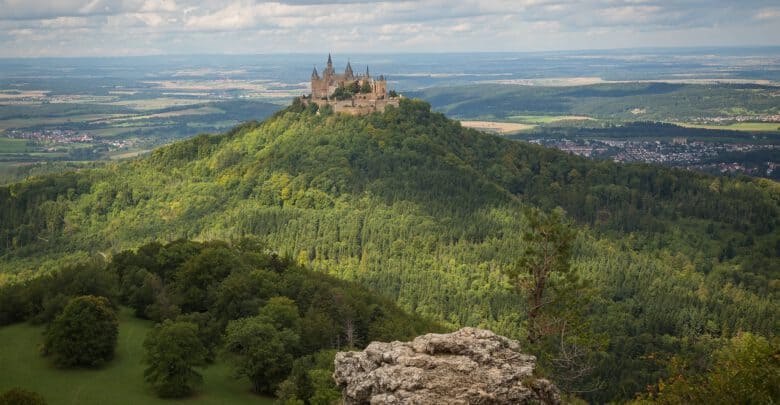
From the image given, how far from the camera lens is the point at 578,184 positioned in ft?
480

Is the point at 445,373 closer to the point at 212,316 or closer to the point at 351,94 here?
the point at 212,316

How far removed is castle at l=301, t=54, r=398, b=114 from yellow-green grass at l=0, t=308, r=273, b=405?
101 meters

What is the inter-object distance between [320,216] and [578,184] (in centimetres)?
5863

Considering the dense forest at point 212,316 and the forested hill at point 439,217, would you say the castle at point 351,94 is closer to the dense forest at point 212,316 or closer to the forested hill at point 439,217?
the forested hill at point 439,217

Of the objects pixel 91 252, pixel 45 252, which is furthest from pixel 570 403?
pixel 45 252

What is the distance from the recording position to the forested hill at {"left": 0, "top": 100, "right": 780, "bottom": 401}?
303ft

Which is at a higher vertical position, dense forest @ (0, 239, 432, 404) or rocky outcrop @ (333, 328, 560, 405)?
rocky outcrop @ (333, 328, 560, 405)

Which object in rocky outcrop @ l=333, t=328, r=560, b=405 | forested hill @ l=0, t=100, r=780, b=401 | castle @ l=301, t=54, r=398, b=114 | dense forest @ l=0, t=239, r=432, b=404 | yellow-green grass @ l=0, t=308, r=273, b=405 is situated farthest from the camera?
castle @ l=301, t=54, r=398, b=114

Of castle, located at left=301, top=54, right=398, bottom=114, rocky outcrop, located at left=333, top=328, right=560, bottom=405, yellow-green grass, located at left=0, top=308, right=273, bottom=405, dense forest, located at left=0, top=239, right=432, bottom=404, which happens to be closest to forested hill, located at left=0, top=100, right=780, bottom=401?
castle, located at left=301, top=54, right=398, bottom=114

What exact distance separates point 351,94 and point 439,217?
43397mm

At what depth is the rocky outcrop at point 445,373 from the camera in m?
22.7

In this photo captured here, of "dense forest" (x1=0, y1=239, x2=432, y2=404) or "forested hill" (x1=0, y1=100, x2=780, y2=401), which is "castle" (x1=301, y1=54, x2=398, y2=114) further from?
"dense forest" (x1=0, y1=239, x2=432, y2=404)

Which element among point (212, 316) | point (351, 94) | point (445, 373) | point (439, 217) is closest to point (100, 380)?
point (212, 316)

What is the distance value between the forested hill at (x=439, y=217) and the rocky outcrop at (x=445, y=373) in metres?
49.4
